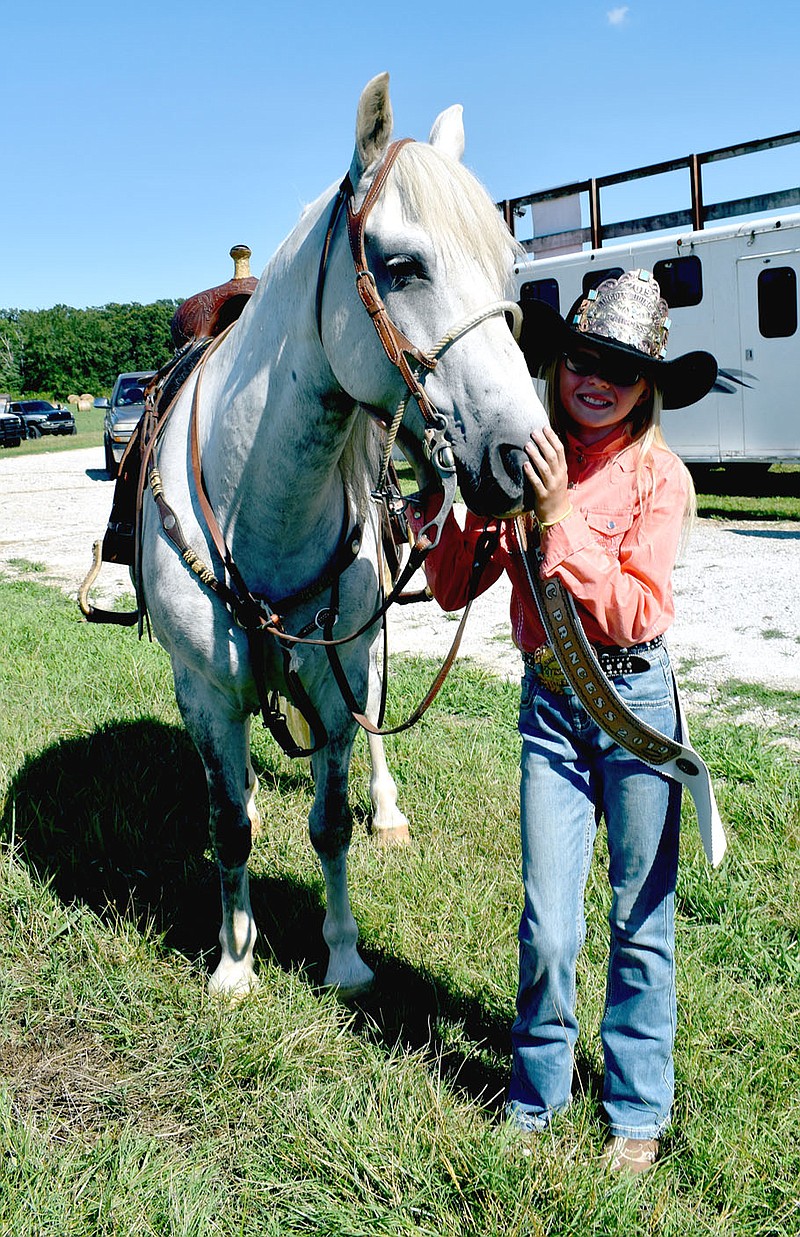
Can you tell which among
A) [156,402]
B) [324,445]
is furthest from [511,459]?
[156,402]

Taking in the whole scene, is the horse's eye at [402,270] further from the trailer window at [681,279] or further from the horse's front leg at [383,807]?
the trailer window at [681,279]

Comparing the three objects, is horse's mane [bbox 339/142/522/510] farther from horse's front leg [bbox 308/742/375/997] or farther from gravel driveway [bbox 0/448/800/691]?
gravel driveway [bbox 0/448/800/691]

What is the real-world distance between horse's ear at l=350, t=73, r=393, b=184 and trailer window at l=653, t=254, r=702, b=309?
11.3 metres

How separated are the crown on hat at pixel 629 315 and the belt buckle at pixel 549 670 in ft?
2.35

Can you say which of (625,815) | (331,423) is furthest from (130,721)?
(625,815)

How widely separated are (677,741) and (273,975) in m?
1.61

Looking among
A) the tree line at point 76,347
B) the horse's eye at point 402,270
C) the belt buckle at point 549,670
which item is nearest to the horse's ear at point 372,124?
the horse's eye at point 402,270

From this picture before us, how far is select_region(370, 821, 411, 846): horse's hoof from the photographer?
388cm

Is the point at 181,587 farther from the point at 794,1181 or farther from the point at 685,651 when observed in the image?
the point at 685,651

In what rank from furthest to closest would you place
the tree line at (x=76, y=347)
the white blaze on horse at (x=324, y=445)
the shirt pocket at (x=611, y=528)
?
1. the tree line at (x=76, y=347)
2. the shirt pocket at (x=611, y=528)
3. the white blaze on horse at (x=324, y=445)

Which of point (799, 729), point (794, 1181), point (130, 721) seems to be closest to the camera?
point (794, 1181)

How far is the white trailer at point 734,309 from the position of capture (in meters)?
11.6

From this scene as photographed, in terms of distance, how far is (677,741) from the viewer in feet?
7.11

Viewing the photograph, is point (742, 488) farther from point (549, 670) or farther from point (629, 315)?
point (549, 670)
